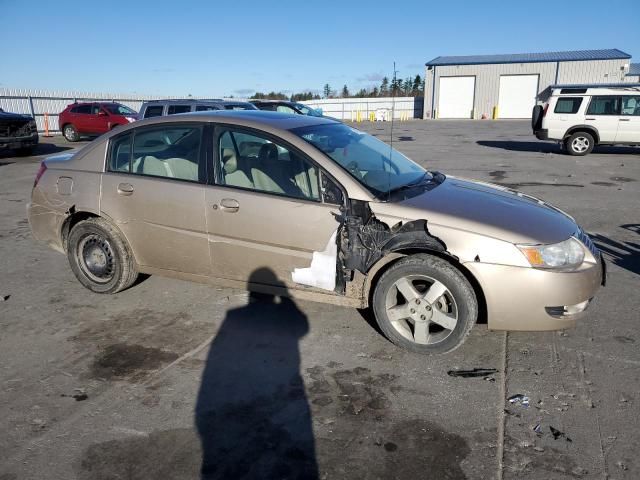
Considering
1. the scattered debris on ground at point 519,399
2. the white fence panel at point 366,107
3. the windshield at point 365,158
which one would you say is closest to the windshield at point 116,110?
the windshield at point 365,158

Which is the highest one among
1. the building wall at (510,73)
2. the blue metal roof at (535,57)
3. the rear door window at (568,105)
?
the blue metal roof at (535,57)

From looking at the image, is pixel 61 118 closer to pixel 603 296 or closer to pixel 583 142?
pixel 583 142

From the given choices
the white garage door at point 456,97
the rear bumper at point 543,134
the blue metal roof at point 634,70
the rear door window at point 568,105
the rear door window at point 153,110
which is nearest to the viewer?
the rear door window at point 153,110

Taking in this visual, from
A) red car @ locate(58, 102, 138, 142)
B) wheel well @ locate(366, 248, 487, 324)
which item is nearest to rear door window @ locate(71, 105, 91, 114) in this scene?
red car @ locate(58, 102, 138, 142)

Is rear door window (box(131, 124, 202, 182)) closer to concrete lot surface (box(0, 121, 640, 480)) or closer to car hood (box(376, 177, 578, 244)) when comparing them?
concrete lot surface (box(0, 121, 640, 480))

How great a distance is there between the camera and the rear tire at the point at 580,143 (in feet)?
50.2

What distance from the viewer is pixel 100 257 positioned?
4523mm

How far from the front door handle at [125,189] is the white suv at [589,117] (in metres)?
14.8

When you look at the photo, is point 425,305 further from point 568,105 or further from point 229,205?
point 568,105

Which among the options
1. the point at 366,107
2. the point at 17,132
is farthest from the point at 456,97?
the point at 17,132

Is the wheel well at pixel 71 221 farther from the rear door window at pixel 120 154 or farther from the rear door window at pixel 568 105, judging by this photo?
the rear door window at pixel 568 105

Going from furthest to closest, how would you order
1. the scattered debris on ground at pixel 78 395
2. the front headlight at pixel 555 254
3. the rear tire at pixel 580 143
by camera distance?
the rear tire at pixel 580 143 → the front headlight at pixel 555 254 → the scattered debris on ground at pixel 78 395

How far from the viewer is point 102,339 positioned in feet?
12.3

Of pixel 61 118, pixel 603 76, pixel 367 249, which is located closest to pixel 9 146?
pixel 61 118
